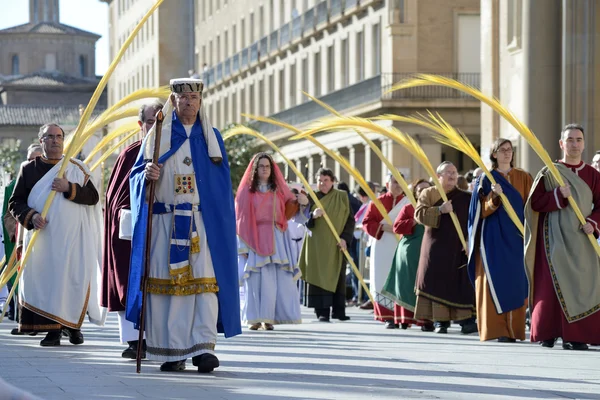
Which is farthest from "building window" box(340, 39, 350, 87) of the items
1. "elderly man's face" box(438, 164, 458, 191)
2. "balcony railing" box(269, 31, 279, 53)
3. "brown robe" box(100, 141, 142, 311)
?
"brown robe" box(100, 141, 142, 311)

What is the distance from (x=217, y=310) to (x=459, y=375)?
1.78m

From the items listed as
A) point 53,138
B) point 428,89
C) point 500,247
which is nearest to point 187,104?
point 53,138

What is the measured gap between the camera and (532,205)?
1480 centimetres

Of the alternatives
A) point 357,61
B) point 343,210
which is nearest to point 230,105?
point 357,61

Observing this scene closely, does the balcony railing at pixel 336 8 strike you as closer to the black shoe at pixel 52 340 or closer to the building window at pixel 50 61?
the black shoe at pixel 52 340

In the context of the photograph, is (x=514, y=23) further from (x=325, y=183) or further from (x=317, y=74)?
(x=317, y=74)

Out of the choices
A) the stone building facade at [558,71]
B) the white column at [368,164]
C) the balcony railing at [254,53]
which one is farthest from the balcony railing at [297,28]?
the stone building facade at [558,71]

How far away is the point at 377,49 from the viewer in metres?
51.6

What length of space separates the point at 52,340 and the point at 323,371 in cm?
399

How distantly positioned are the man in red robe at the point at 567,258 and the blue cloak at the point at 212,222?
3943 millimetres

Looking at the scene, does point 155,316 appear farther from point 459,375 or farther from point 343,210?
point 343,210

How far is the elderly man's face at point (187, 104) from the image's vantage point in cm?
1166

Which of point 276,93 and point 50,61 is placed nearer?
point 276,93

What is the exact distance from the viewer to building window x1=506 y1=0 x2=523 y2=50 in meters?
30.6
